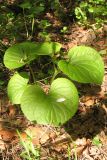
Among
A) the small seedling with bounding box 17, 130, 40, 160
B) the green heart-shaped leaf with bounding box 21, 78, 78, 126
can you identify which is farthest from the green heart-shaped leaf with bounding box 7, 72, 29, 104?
the small seedling with bounding box 17, 130, 40, 160

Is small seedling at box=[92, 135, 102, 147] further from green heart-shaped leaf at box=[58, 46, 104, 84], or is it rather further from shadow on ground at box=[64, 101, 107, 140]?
green heart-shaped leaf at box=[58, 46, 104, 84]

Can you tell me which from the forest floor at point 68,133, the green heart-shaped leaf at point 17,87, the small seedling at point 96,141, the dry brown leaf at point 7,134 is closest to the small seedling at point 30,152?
the forest floor at point 68,133

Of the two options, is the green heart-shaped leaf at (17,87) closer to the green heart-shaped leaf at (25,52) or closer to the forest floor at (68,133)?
the green heart-shaped leaf at (25,52)

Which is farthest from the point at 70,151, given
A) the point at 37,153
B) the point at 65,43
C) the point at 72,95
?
the point at 65,43

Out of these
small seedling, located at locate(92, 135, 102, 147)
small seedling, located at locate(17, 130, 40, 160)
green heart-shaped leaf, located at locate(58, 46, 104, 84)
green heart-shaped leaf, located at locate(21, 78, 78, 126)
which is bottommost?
small seedling, located at locate(92, 135, 102, 147)

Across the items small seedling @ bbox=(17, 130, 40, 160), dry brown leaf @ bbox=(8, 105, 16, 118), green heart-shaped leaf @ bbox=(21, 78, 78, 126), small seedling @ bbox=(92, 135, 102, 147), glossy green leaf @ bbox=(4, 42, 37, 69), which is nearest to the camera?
green heart-shaped leaf @ bbox=(21, 78, 78, 126)

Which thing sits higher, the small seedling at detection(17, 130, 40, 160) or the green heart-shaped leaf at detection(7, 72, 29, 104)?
the green heart-shaped leaf at detection(7, 72, 29, 104)
